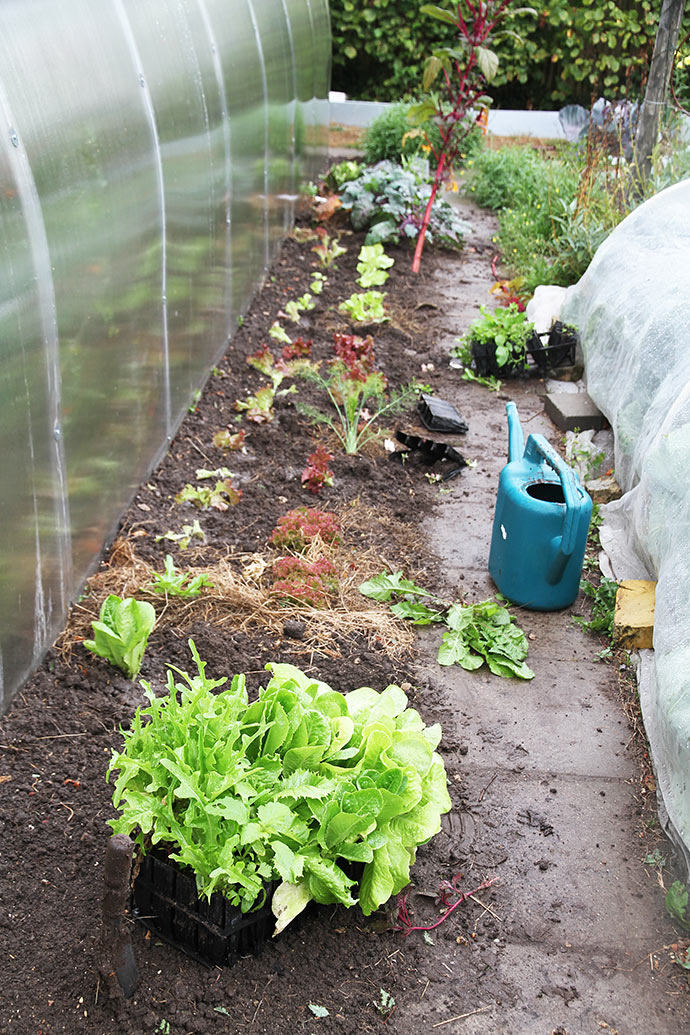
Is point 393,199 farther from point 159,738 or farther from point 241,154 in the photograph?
point 159,738

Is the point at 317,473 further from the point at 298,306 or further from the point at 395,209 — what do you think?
the point at 395,209

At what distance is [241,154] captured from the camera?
5.71 meters

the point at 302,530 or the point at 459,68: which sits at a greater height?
the point at 459,68

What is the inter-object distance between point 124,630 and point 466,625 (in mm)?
1287

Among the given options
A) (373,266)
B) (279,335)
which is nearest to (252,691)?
(279,335)

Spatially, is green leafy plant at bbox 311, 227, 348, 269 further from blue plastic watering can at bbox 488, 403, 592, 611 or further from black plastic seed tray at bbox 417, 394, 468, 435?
blue plastic watering can at bbox 488, 403, 592, 611

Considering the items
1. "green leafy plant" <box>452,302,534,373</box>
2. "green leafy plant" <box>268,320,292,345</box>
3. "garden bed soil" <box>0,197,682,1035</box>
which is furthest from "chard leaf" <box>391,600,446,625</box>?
"green leafy plant" <box>268,320,292,345</box>

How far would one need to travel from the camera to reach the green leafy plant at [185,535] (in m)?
3.87

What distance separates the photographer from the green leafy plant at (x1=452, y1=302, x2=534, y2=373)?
5820mm

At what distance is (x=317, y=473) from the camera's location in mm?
4445

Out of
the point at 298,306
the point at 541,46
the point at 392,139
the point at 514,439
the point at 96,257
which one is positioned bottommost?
the point at 298,306

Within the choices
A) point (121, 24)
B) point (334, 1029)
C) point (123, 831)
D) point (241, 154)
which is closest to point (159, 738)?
point (123, 831)

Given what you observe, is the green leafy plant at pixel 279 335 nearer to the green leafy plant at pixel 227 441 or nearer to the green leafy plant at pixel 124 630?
the green leafy plant at pixel 227 441

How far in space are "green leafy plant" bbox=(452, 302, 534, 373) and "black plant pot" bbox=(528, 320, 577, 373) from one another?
65mm
